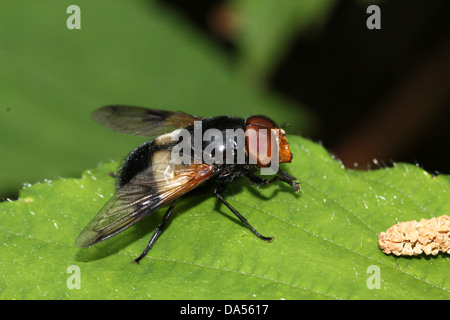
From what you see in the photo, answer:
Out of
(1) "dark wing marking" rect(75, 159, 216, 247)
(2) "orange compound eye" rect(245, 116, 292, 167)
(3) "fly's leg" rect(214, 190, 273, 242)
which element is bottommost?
(3) "fly's leg" rect(214, 190, 273, 242)

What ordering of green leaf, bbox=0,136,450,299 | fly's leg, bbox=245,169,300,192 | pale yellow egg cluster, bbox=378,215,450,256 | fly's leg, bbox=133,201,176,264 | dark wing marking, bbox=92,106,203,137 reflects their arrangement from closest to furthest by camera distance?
green leaf, bbox=0,136,450,299 < pale yellow egg cluster, bbox=378,215,450,256 < fly's leg, bbox=133,201,176,264 < fly's leg, bbox=245,169,300,192 < dark wing marking, bbox=92,106,203,137

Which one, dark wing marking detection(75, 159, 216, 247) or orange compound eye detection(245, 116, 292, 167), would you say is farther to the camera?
orange compound eye detection(245, 116, 292, 167)

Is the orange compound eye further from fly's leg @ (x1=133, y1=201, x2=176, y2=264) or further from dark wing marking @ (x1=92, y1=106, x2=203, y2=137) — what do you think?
dark wing marking @ (x1=92, y1=106, x2=203, y2=137)

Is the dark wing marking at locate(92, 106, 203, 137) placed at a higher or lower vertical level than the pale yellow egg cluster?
higher

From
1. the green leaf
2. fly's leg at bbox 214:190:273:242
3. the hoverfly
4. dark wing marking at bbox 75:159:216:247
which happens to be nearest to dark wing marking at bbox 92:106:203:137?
the hoverfly

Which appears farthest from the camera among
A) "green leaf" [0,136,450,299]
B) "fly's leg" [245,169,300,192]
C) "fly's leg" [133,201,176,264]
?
"fly's leg" [245,169,300,192]

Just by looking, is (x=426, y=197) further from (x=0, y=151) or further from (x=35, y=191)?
(x=0, y=151)
